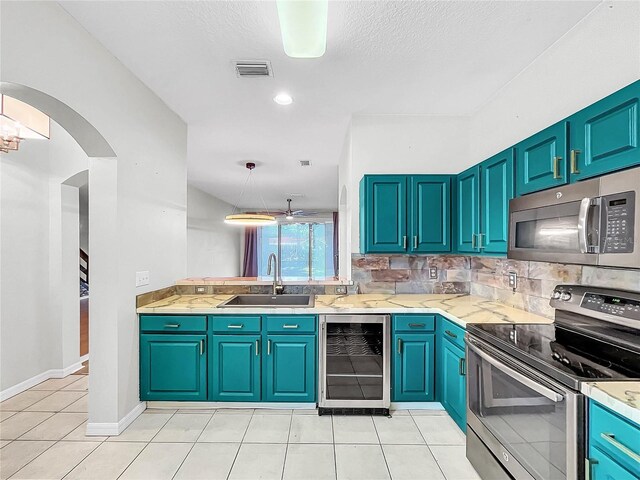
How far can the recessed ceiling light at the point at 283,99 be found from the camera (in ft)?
9.10

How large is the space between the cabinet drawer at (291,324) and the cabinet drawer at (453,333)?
1033 millimetres

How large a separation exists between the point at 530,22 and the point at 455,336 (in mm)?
2032

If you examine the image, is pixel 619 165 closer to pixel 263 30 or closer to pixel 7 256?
pixel 263 30

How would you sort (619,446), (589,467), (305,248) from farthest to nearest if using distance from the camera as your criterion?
(305,248) → (589,467) → (619,446)

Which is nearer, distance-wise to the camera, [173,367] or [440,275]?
[173,367]

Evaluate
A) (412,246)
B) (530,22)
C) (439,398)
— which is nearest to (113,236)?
(412,246)

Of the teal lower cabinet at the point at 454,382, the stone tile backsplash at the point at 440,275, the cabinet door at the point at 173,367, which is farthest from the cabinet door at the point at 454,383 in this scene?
the cabinet door at the point at 173,367

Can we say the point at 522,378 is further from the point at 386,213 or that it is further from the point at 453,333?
the point at 386,213

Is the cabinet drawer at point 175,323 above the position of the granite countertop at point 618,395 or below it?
below

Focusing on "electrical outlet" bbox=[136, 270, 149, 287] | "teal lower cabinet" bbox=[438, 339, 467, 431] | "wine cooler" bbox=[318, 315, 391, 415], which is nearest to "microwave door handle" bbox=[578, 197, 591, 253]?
"teal lower cabinet" bbox=[438, 339, 467, 431]

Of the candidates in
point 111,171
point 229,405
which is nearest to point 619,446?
point 229,405

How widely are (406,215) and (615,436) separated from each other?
207 centimetres

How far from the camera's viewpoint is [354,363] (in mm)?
2646

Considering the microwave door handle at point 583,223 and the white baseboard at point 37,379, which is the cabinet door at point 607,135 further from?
the white baseboard at point 37,379
